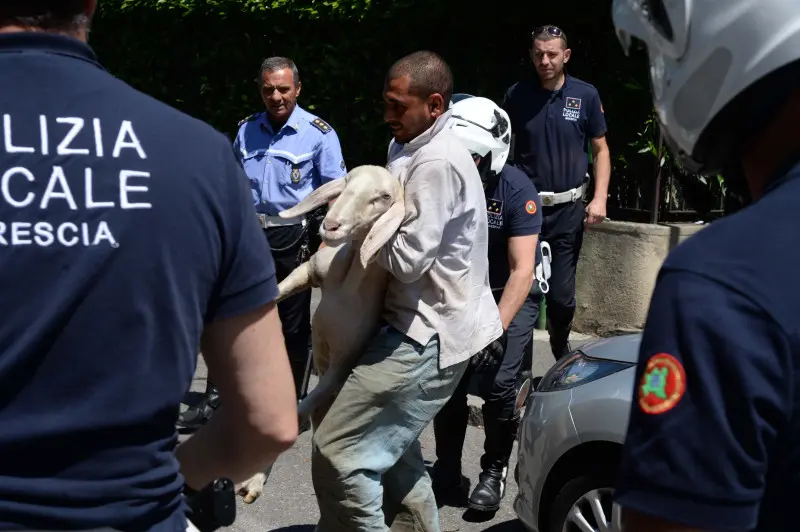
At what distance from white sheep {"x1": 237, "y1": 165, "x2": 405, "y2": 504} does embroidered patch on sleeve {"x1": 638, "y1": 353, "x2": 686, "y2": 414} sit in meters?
2.29

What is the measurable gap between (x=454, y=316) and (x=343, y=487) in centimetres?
69

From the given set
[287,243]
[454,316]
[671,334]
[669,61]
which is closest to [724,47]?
[669,61]

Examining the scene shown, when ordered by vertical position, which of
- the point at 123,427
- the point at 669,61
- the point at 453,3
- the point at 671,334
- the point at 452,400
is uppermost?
the point at 453,3

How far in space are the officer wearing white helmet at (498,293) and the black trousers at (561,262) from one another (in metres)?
1.33

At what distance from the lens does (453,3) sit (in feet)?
28.3

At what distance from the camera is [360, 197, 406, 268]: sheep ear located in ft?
11.8

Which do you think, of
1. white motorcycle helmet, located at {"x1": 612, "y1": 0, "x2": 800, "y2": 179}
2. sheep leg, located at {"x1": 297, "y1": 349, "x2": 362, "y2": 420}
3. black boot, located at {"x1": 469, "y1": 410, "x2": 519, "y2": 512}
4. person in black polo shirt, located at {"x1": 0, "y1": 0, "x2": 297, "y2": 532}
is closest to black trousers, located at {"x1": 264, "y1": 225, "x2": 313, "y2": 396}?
black boot, located at {"x1": 469, "y1": 410, "x2": 519, "y2": 512}

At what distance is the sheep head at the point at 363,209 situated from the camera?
11.8 feet

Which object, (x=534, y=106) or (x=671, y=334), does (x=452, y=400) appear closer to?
(x=534, y=106)

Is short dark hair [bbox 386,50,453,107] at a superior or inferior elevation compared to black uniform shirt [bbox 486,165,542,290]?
superior

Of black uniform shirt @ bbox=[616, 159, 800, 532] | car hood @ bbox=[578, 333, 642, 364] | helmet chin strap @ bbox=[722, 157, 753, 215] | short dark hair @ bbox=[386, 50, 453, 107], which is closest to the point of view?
black uniform shirt @ bbox=[616, 159, 800, 532]

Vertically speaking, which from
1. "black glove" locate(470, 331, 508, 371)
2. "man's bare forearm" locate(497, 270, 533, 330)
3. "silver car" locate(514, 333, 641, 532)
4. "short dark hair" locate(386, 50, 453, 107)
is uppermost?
"short dark hair" locate(386, 50, 453, 107)

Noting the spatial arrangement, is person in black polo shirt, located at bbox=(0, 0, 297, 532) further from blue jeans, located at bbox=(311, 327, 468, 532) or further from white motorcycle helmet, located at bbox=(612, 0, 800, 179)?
blue jeans, located at bbox=(311, 327, 468, 532)

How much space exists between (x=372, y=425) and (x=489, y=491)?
1.49 m
